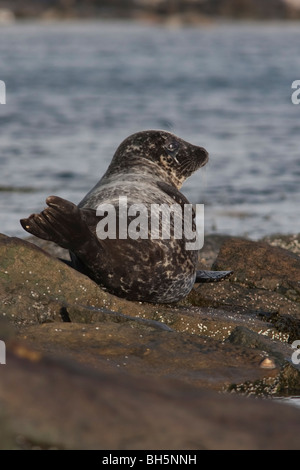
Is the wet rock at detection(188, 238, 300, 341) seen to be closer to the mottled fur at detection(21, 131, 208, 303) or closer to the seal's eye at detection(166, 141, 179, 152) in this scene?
the mottled fur at detection(21, 131, 208, 303)

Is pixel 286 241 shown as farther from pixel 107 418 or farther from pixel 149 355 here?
pixel 107 418

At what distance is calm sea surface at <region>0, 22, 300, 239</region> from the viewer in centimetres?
1170

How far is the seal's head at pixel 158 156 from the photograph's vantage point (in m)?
6.22

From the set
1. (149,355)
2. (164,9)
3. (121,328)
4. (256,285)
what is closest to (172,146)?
(256,285)

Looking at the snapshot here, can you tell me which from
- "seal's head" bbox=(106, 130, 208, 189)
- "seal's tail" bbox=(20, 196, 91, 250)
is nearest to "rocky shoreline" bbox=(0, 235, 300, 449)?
"seal's tail" bbox=(20, 196, 91, 250)

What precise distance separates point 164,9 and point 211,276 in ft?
205

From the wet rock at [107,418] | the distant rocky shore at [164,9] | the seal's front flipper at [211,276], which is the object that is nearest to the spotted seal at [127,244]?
the seal's front flipper at [211,276]

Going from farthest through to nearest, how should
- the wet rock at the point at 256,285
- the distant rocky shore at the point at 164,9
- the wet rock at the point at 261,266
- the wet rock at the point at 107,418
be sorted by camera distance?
the distant rocky shore at the point at 164,9 < the wet rock at the point at 261,266 < the wet rock at the point at 256,285 < the wet rock at the point at 107,418

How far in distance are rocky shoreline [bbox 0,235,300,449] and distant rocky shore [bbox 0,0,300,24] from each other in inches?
2274

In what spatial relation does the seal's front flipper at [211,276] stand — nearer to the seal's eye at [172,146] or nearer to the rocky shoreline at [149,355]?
the rocky shoreline at [149,355]

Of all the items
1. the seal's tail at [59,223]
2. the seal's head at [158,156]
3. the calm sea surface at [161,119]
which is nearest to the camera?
the seal's tail at [59,223]

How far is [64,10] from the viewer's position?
6456 cm

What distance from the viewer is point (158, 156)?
633cm

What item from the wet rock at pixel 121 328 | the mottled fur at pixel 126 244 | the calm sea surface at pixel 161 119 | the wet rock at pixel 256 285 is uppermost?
the mottled fur at pixel 126 244
